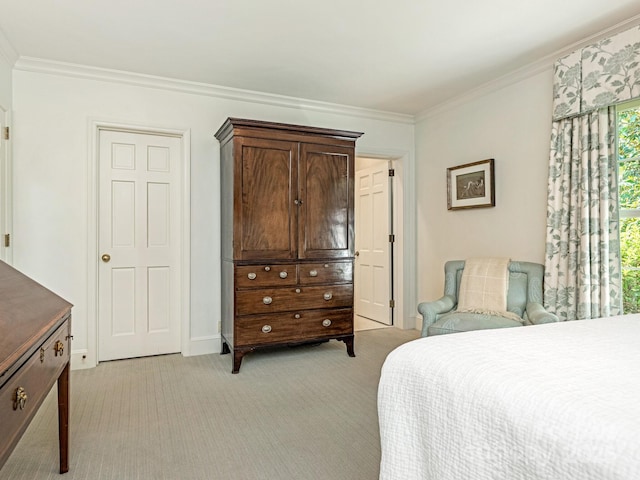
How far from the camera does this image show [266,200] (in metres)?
3.49

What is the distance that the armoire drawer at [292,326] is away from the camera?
340cm

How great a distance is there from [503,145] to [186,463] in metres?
3.50

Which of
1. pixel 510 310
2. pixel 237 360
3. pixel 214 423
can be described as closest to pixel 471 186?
pixel 510 310

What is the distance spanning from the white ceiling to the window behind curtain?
2.21ft

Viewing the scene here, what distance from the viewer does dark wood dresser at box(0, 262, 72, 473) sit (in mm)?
1063

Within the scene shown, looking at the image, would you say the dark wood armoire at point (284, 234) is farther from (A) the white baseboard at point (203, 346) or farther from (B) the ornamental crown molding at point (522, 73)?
(B) the ornamental crown molding at point (522, 73)

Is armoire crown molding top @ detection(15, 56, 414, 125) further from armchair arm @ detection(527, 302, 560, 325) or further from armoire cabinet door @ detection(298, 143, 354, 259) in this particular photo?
armchair arm @ detection(527, 302, 560, 325)

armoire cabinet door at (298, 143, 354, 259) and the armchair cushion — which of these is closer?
the armchair cushion

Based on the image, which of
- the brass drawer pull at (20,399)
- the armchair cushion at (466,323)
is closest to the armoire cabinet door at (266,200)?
the armchair cushion at (466,323)

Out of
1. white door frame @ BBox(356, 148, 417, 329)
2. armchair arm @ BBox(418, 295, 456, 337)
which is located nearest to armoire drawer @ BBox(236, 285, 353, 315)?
armchair arm @ BBox(418, 295, 456, 337)

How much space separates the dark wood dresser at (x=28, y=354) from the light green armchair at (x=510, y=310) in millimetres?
2411

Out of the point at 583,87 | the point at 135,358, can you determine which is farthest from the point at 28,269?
the point at 583,87

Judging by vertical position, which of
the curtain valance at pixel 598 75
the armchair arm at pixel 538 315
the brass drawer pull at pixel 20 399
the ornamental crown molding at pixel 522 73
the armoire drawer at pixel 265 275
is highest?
the ornamental crown molding at pixel 522 73

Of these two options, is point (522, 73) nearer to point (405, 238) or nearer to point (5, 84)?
point (405, 238)
